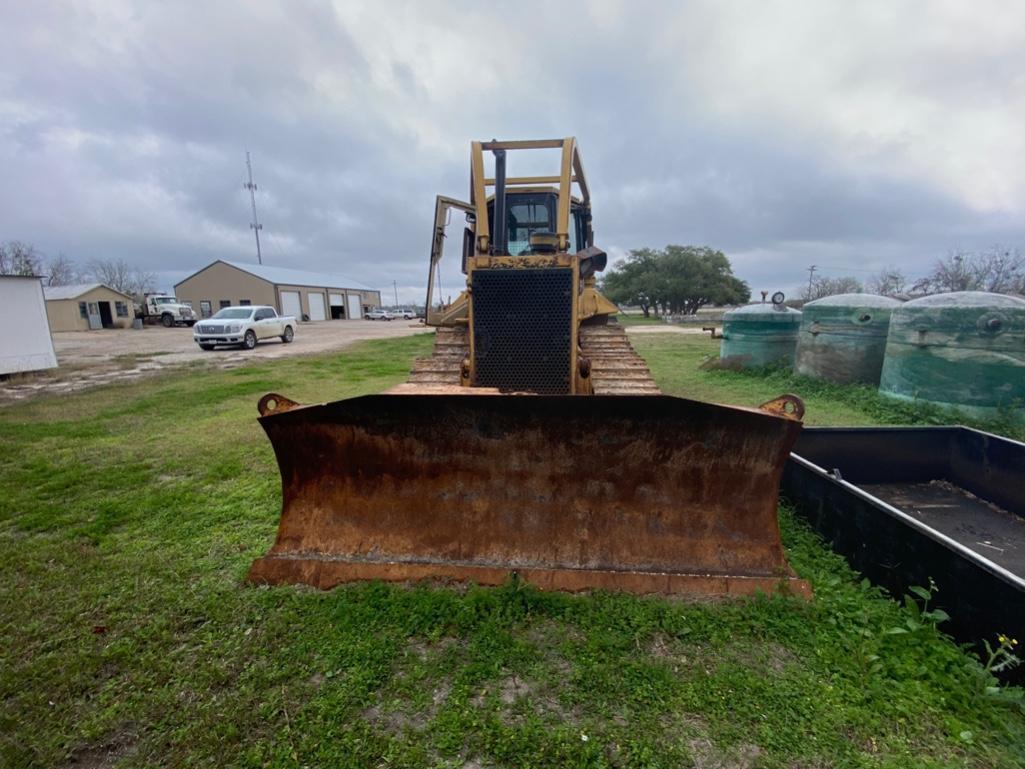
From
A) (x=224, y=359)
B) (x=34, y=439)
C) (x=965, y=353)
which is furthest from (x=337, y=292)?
(x=965, y=353)

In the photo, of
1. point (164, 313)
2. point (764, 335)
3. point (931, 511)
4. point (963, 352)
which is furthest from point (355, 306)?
point (931, 511)

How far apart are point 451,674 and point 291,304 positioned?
1913 inches

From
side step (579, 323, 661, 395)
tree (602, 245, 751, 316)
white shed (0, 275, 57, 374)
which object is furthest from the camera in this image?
tree (602, 245, 751, 316)

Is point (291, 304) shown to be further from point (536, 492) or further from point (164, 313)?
point (536, 492)

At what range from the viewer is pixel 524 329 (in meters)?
3.41

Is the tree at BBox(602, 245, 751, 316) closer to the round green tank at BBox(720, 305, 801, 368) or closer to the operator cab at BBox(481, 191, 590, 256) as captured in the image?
the round green tank at BBox(720, 305, 801, 368)

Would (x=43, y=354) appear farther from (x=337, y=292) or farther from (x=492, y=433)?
(x=337, y=292)

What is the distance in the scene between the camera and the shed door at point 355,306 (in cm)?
5453

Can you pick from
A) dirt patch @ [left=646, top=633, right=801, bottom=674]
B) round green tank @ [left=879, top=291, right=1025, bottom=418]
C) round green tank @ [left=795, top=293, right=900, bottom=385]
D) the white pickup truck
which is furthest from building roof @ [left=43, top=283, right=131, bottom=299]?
round green tank @ [left=879, top=291, right=1025, bottom=418]

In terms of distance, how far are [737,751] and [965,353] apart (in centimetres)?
663

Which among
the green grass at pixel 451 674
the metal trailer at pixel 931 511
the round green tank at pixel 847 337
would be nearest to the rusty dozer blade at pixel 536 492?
the green grass at pixel 451 674

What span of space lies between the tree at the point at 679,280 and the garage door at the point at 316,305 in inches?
1182

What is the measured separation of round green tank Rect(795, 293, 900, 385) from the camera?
25.0ft

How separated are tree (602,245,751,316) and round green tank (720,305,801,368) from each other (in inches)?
1377
